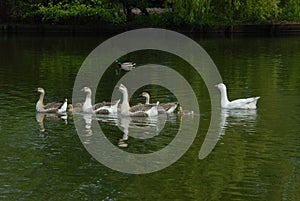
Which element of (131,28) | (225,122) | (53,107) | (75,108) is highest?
(53,107)

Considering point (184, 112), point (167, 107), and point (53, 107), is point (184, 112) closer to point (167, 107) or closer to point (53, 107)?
point (167, 107)

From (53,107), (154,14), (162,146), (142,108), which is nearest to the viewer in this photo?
(162,146)

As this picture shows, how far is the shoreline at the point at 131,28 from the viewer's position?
144ft

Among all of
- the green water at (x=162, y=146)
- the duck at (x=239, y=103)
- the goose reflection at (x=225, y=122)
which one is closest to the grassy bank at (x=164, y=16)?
the green water at (x=162, y=146)

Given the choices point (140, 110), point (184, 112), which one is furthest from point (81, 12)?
point (140, 110)

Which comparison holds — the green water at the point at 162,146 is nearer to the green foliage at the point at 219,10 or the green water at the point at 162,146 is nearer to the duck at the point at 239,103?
the duck at the point at 239,103

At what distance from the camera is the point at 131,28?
145ft

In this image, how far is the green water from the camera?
11820 millimetres

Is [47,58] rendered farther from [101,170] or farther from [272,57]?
[101,170]

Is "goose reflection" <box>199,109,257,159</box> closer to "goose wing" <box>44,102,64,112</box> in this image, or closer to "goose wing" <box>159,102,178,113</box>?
"goose wing" <box>159,102,178,113</box>

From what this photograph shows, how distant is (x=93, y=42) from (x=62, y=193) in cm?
2856

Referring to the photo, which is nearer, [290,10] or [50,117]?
[50,117]

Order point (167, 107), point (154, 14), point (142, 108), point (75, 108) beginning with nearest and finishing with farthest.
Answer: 1. point (142, 108)
2. point (167, 107)
3. point (75, 108)
4. point (154, 14)

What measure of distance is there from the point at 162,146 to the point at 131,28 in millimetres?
29889
